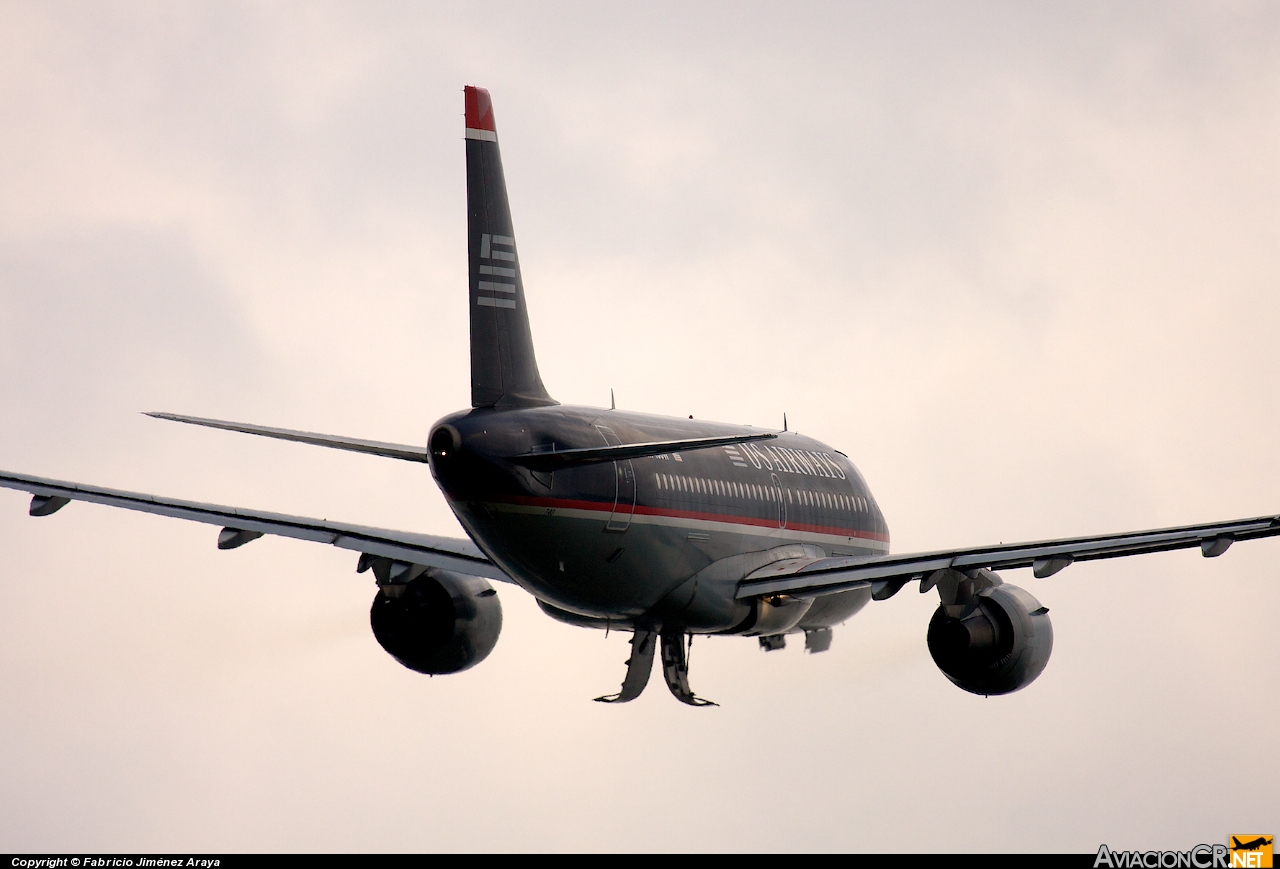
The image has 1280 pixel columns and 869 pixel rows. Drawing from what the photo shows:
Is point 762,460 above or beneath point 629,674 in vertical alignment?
above

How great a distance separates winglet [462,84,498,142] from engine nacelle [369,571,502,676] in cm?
934

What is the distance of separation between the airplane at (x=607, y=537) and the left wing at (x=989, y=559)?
4 cm

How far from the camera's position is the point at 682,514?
95.9 ft

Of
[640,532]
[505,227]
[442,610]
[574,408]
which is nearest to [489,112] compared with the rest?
[505,227]

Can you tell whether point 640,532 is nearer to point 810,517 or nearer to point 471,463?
point 471,463

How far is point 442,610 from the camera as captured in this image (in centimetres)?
3284

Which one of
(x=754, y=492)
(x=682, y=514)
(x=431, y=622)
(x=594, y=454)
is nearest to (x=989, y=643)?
(x=754, y=492)

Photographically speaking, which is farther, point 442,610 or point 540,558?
point 442,610

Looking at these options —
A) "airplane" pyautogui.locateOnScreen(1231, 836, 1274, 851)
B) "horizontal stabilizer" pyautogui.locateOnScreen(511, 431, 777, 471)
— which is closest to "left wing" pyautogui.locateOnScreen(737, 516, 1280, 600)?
"horizontal stabilizer" pyautogui.locateOnScreen(511, 431, 777, 471)

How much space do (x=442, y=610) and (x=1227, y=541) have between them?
603 inches

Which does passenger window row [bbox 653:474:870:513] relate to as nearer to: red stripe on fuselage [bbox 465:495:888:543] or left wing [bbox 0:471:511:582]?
red stripe on fuselage [bbox 465:495:888:543]

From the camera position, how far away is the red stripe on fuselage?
26094 millimetres

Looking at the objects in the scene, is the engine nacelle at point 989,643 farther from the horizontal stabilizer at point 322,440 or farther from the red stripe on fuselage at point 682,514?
the horizontal stabilizer at point 322,440

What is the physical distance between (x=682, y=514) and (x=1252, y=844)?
34.7 feet
